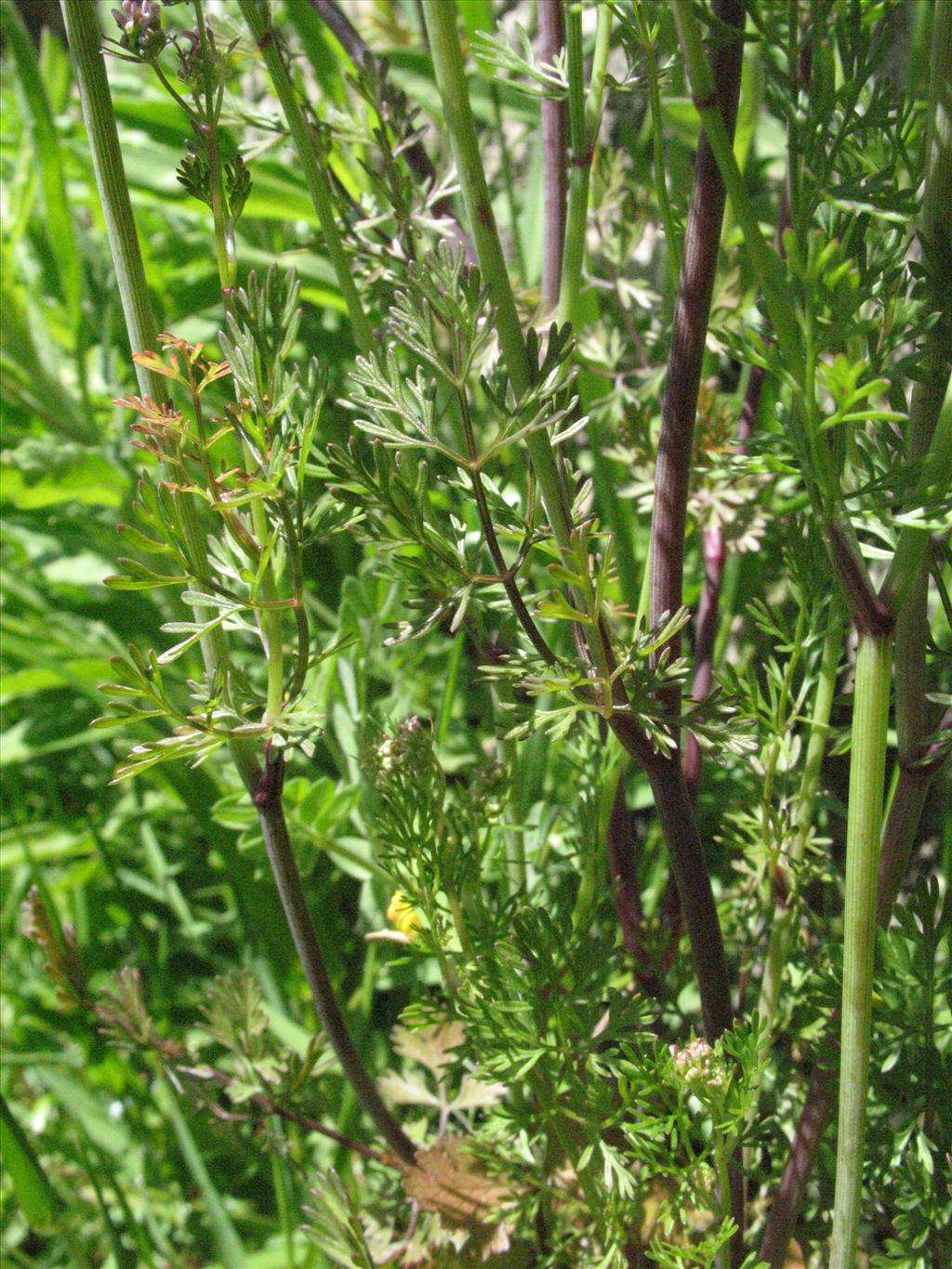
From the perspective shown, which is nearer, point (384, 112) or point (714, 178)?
point (714, 178)

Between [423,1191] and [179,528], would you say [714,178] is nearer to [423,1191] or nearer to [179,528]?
[179,528]

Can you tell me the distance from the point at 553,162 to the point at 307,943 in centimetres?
49

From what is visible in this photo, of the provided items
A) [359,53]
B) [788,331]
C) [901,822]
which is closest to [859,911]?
[901,822]

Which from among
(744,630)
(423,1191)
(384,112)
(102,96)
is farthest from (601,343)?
(423,1191)

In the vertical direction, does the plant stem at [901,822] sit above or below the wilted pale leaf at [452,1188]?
above

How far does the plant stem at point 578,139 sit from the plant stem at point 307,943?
0.29 meters

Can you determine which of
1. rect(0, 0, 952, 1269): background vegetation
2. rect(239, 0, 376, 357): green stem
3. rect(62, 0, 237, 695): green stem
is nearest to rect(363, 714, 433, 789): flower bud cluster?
rect(0, 0, 952, 1269): background vegetation

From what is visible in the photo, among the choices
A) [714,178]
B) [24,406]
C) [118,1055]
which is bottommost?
[118,1055]

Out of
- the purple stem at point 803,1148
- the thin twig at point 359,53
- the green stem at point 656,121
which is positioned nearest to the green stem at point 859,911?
the purple stem at point 803,1148

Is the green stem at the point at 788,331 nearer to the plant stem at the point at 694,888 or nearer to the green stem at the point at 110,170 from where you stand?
the plant stem at the point at 694,888

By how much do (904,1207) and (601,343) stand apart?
63 cm

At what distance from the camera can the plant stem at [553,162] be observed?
693 mm

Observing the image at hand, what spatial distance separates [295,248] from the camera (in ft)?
2.49

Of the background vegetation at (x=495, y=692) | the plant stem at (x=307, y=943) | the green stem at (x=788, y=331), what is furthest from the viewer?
the plant stem at (x=307, y=943)
